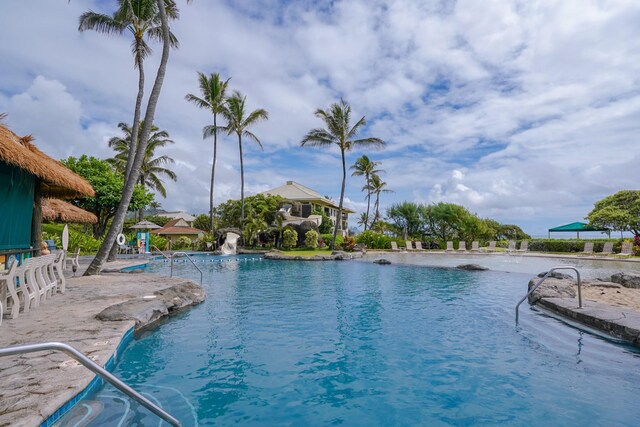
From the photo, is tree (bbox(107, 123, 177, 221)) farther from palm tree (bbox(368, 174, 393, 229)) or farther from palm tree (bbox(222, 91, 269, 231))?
palm tree (bbox(368, 174, 393, 229))

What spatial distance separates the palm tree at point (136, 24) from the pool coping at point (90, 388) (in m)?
10.1

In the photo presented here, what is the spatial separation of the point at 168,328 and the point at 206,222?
4149 centimetres

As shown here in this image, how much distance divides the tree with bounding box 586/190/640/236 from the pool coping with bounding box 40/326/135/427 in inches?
1272

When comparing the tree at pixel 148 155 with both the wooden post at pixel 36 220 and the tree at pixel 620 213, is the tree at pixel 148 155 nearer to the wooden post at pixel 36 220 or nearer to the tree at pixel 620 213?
the wooden post at pixel 36 220

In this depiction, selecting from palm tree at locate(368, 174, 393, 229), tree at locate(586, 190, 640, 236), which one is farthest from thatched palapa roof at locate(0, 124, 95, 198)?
palm tree at locate(368, 174, 393, 229)

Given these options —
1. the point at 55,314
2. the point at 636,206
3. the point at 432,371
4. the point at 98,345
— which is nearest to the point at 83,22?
the point at 55,314

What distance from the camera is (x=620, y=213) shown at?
84.5ft

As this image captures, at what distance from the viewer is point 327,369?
452 centimetres

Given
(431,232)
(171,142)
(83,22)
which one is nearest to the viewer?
(83,22)

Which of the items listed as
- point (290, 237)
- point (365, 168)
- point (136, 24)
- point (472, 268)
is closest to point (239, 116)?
point (290, 237)

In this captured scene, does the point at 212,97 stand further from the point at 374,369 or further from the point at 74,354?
the point at 74,354

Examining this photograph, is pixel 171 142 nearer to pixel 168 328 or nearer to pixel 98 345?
pixel 168 328

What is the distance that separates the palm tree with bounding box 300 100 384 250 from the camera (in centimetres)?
2445

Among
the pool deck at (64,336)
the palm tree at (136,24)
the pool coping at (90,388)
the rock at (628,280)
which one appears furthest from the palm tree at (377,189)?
the pool coping at (90,388)
